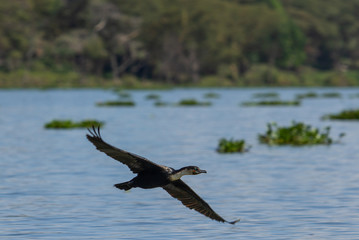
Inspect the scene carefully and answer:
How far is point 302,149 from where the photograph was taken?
28391 mm

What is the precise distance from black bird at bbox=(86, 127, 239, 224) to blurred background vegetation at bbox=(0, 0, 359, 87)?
9894 cm

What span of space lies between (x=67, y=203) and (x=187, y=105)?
45974mm

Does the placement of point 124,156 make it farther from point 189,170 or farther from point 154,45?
point 154,45

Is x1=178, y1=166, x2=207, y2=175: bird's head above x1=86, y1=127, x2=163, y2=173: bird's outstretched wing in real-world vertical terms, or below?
below

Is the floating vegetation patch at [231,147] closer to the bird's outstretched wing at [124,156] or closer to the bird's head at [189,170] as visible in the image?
the bird's outstretched wing at [124,156]

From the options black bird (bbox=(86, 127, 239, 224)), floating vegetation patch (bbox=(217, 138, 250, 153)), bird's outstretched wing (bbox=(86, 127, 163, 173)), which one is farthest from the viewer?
floating vegetation patch (bbox=(217, 138, 250, 153))

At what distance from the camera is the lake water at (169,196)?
45.5 feet

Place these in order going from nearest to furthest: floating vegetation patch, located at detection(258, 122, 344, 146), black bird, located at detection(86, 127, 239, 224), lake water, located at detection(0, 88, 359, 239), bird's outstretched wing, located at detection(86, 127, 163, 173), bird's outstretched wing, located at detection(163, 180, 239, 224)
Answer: bird's outstretched wing, located at detection(86, 127, 163, 173), black bird, located at detection(86, 127, 239, 224), bird's outstretched wing, located at detection(163, 180, 239, 224), lake water, located at detection(0, 88, 359, 239), floating vegetation patch, located at detection(258, 122, 344, 146)

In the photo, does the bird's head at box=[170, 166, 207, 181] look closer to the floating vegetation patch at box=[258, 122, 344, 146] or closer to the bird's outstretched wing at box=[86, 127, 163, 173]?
the bird's outstretched wing at box=[86, 127, 163, 173]

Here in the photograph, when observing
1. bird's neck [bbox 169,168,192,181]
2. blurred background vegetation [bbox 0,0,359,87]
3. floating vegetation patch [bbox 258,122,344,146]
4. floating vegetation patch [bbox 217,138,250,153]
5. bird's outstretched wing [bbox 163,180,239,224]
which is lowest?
bird's outstretched wing [bbox 163,180,239,224]

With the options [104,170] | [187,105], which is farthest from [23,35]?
[104,170]

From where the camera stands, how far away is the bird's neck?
463 inches

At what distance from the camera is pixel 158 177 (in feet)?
39.4

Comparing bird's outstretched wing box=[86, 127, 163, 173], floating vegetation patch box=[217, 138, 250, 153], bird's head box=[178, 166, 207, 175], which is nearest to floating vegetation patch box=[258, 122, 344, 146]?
floating vegetation patch box=[217, 138, 250, 153]
